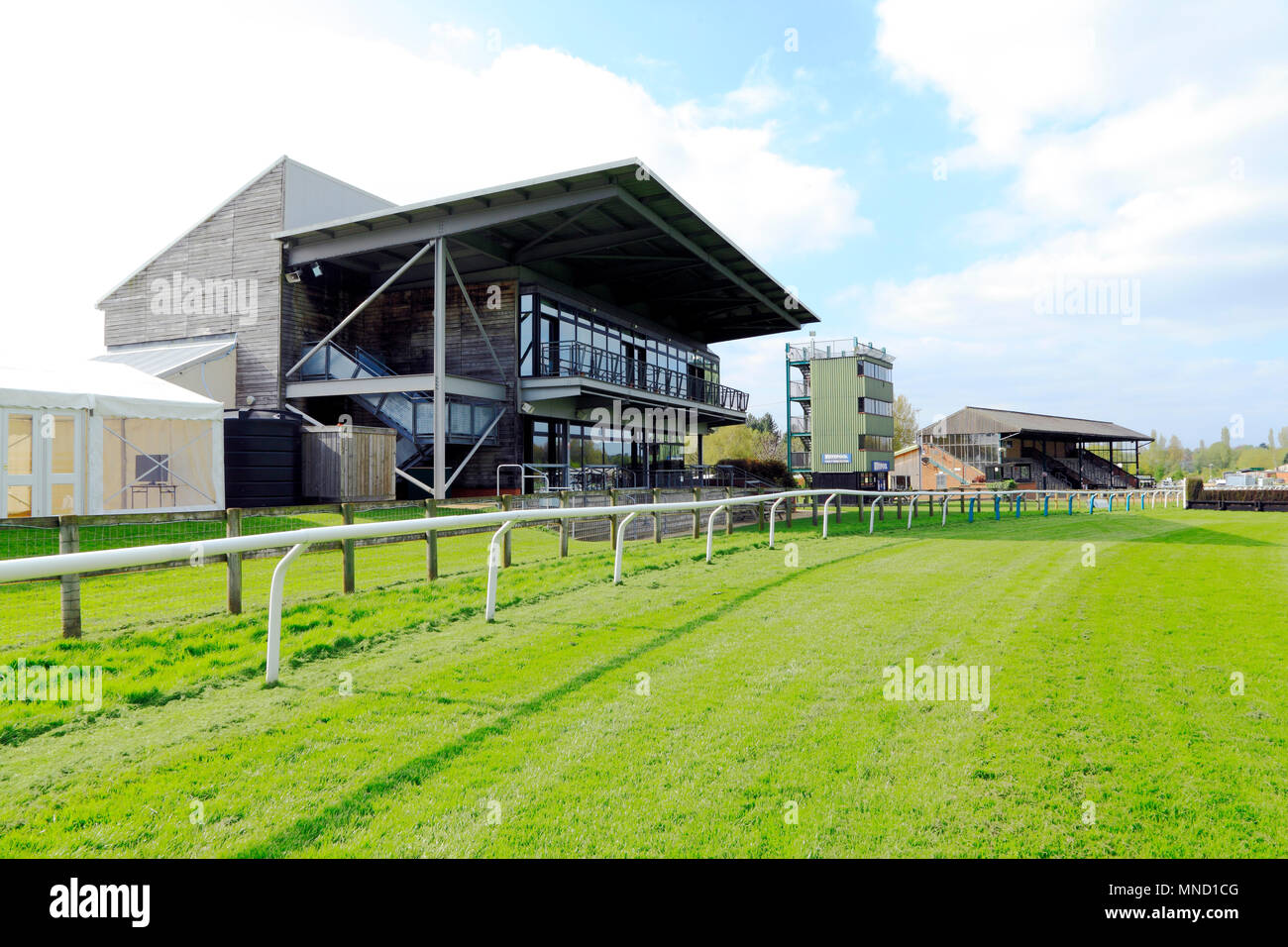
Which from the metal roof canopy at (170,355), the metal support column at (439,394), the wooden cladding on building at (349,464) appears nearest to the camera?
the wooden cladding on building at (349,464)

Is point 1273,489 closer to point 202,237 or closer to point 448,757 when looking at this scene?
point 448,757

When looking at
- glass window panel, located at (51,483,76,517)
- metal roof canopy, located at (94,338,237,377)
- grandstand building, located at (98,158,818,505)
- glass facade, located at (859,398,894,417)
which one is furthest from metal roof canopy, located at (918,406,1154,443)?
glass window panel, located at (51,483,76,517)

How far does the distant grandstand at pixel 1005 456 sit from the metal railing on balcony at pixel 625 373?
73.6ft

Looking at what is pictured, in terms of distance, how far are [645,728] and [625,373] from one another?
2406cm

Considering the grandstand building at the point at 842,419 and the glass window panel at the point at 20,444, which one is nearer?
the glass window panel at the point at 20,444

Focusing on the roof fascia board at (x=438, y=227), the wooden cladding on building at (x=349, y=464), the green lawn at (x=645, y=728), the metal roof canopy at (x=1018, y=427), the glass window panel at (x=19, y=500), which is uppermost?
the roof fascia board at (x=438, y=227)

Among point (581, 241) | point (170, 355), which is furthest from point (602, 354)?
point (170, 355)

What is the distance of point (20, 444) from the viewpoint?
14.8 meters

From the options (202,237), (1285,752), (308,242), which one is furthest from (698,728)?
(202,237)

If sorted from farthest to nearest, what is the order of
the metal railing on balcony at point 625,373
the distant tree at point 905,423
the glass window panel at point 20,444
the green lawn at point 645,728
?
the distant tree at point 905,423, the metal railing on balcony at point 625,373, the glass window panel at point 20,444, the green lawn at point 645,728

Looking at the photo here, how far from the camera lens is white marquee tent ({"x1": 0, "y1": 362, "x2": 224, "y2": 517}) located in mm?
13531

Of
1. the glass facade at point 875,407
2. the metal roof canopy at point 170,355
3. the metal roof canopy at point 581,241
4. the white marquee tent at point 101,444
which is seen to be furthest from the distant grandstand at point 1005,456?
the white marquee tent at point 101,444

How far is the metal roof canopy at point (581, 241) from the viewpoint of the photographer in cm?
1836

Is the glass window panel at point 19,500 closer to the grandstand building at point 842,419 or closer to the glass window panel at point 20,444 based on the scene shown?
the glass window panel at point 20,444
